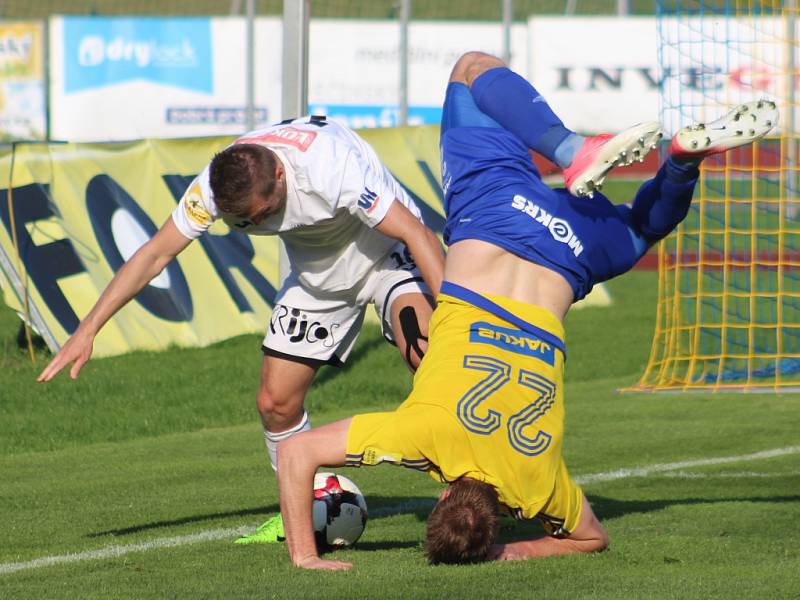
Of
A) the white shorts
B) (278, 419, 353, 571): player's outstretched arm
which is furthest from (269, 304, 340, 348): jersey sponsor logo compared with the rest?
(278, 419, 353, 571): player's outstretched arm

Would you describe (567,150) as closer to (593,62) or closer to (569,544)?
(569,544)

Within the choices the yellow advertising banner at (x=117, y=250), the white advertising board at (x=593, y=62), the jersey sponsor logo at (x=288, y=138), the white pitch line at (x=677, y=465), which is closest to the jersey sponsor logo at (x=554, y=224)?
the jersey sponsor logo at (x=288, y=138)

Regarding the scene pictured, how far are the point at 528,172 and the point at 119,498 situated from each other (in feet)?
9.89

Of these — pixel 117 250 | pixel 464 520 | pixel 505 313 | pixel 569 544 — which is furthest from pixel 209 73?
pixel 464 520

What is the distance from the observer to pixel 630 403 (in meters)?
11.5

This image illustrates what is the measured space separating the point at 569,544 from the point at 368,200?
5.79 feet

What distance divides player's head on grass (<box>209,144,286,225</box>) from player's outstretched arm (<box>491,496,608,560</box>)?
1781 mm

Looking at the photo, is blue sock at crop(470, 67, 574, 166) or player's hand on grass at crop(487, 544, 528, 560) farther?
blue sock at crop(470, 67, 574, 166)

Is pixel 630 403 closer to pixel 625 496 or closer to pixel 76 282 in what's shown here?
pixel 625 496

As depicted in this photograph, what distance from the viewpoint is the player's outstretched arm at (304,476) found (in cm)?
618

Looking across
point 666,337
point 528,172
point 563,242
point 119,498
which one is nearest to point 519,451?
point 563,242

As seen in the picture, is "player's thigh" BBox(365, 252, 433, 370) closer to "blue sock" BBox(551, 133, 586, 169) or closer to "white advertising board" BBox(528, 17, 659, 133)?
"blue sock" BBox(551, 133, 586, 169)

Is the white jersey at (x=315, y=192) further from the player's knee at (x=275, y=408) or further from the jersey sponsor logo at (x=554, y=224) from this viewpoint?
the player's knee at (x=275, y=408)

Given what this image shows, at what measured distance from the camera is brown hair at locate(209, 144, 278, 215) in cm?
648
